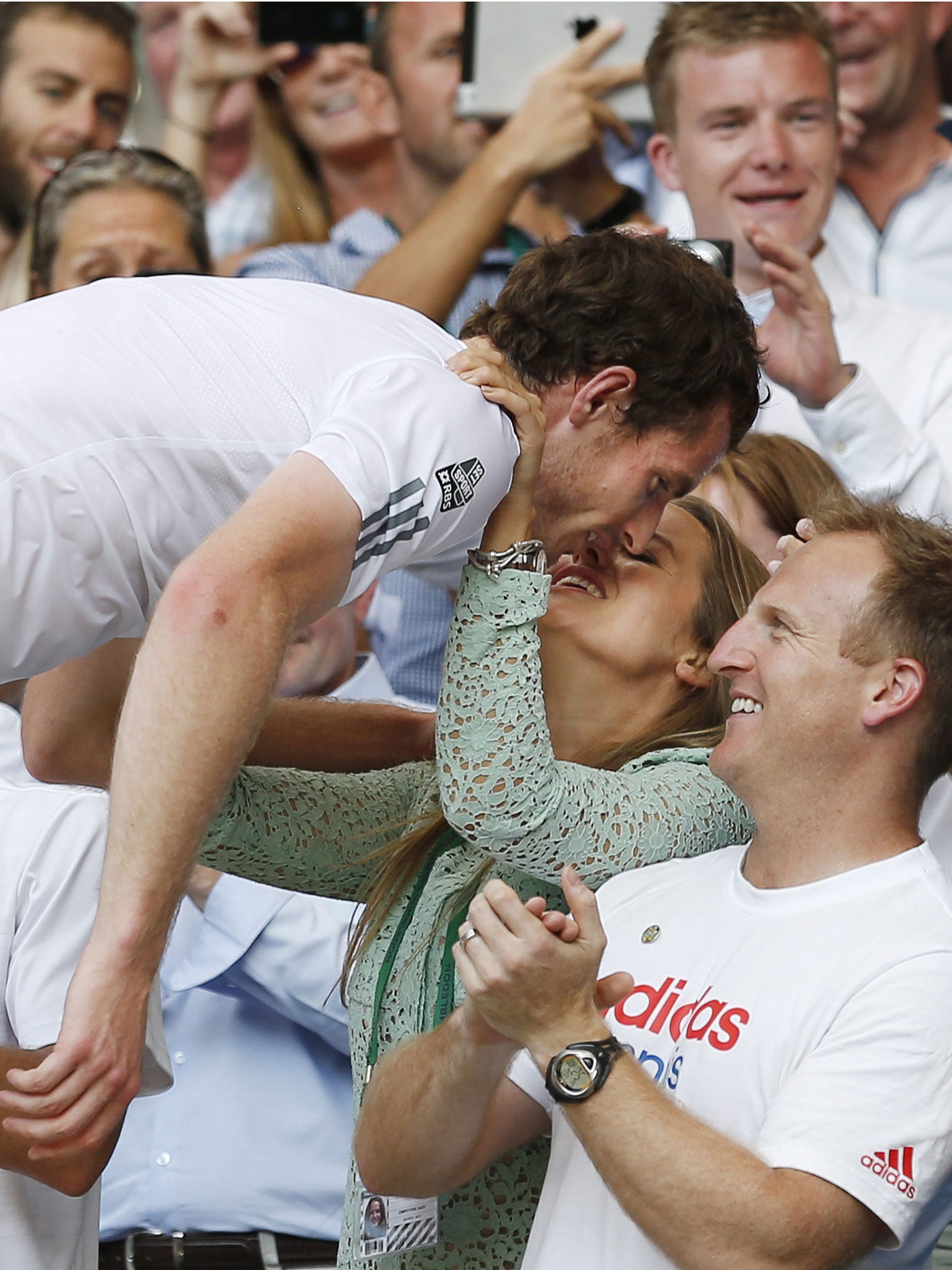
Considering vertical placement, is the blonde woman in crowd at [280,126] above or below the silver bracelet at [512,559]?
below

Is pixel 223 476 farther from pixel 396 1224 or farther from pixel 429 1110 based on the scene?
pixel 396 1224

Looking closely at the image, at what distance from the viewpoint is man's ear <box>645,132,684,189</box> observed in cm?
342

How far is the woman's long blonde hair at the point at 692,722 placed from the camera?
193 centimetres

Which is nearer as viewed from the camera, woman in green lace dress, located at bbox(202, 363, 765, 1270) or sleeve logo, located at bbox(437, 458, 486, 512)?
sleeve logo, located at bbox(437, 458, 486, 512)

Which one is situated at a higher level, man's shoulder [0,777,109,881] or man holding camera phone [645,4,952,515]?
man holding camera phone [645,4,952,515]

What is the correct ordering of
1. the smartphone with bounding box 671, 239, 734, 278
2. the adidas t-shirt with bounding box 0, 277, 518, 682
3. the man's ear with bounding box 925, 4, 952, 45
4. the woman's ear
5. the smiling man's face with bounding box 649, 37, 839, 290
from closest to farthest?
the adidas t-shirt with bounding box 0, 277, 518, 682 → the woman's ear → the smartphone with bounding box 671, 239, 734, 278 → the smiling man's face with bounding box 649, 37, 839, 290 → the man's ear with bounding box 925, 4, 952, 45

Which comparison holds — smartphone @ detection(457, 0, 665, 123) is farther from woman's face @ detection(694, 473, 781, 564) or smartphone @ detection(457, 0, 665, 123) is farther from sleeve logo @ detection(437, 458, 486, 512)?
sleeve logo @ detection(437, 458, 486, 512)

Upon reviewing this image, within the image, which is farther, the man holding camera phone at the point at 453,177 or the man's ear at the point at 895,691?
the man holding camera phone at the point at 453,177

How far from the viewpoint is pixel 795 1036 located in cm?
147

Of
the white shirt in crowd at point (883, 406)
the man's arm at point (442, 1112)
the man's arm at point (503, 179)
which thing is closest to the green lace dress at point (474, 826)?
the man's arm at point (442, 1112)

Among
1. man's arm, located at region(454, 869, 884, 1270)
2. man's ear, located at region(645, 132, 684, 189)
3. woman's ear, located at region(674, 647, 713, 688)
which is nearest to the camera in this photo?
man's arm, located at region(454, 869, 884, 1270)

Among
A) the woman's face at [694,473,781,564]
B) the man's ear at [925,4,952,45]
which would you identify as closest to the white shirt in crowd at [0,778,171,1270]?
the woman's face at [694,473,781,564]

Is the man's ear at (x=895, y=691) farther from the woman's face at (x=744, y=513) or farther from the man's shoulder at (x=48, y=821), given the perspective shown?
the woman's face at (x=744, y=513)

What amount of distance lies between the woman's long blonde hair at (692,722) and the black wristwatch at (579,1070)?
0.43 meters
